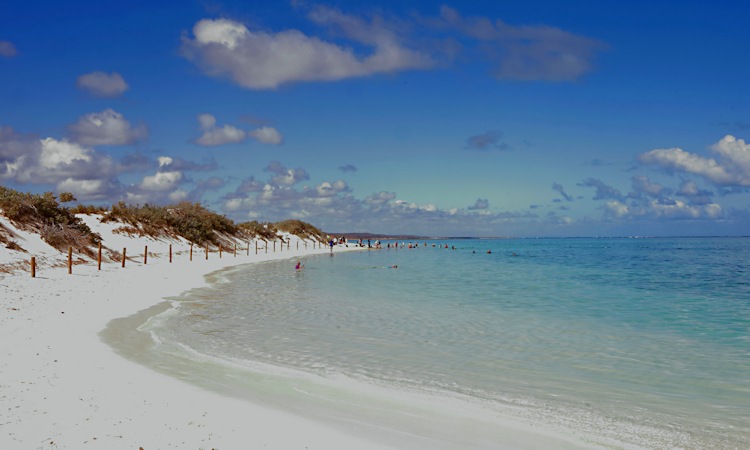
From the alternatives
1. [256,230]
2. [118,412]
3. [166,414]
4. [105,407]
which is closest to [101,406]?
[105,407]

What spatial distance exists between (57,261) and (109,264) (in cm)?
388

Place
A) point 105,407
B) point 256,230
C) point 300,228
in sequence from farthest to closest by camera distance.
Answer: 1. point 300,228
2. point 256,230
3. point 105,407

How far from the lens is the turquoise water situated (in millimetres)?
6898

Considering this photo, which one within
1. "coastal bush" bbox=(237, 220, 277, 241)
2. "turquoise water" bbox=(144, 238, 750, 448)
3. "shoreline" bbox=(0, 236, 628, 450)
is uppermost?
"coastal bush" bbox=(237, 220, 277, 241)

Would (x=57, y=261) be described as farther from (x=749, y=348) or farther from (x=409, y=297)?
(x=749, y=348)

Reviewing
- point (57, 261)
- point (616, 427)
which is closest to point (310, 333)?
point (616, 427)

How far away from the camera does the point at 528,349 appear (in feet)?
35.3

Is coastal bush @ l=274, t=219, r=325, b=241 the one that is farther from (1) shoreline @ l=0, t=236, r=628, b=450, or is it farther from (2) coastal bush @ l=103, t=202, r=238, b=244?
(1) shoreline @ l=0, t=236, r=628, b=450

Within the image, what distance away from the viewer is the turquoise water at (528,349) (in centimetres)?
690

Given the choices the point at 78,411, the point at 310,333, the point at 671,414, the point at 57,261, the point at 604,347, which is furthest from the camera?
the point at 57,261

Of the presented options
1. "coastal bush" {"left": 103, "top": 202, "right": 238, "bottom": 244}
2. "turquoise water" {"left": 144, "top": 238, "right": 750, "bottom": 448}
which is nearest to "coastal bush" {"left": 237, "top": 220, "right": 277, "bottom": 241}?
"coastal bush" {"left": 103, "top": 202, "right": 238, "bottom": 244}

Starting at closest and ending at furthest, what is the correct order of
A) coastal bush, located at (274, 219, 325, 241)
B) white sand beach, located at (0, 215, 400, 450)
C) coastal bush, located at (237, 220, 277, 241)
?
white sand beach, located at (0, 215, 400, 450), coastal bush, located at (237, 220, 277, 241), coastal bush, located at (274, 219, 325, 241)

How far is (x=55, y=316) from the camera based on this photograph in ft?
41.2

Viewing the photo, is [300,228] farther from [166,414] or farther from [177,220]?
[166,414]
